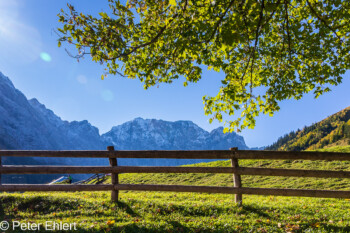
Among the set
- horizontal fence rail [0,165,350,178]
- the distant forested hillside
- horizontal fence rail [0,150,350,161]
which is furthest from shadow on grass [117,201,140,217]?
the distant forested hillside

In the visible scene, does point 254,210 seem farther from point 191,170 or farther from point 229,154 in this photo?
point 191,170

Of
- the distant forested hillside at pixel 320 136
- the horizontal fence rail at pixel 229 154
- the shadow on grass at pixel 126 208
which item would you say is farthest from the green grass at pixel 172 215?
the distant forested hillside at pixel 320 136

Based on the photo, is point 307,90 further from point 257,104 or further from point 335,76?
point 257,104

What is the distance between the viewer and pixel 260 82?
9875mm

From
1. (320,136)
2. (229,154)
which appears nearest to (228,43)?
(229,154)

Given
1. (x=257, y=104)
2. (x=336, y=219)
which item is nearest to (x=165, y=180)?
(x=257, y=104)

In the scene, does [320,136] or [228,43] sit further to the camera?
[320,136]

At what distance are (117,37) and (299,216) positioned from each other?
25.5 feet

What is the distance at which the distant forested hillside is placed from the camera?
5635 inches

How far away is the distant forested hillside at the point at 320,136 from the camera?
470 feet

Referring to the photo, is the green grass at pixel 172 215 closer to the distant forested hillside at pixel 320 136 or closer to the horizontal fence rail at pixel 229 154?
the horizontal fence rail at pixel 229 154

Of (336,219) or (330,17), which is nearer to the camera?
(336,219)

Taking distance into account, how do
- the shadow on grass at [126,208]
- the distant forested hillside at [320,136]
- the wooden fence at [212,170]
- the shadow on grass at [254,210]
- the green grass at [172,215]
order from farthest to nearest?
the distant forested hillside at [320,136]
the wooden fence at [212,170]
the shadow on grass at [126,208]
the shadow on grass at [254,210]
the green grass at [172,215]

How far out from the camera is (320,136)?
16475cm
